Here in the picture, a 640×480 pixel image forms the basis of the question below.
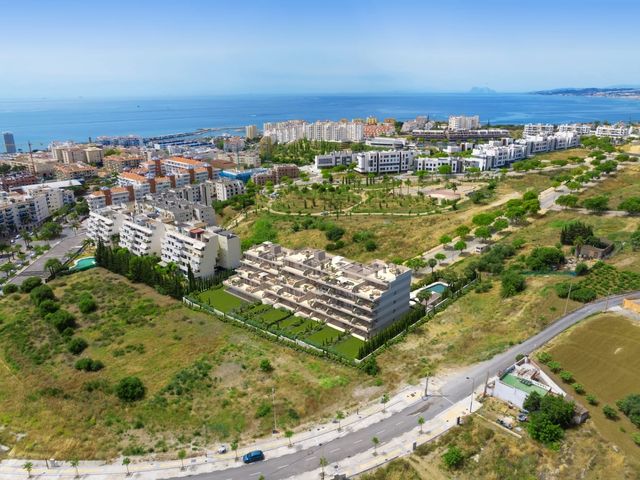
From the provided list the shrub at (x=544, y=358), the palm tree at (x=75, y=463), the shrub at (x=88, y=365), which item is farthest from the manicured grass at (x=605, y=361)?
the shrub at (x=88, y=365)

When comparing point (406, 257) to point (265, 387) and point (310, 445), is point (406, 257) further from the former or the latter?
point (310, 445)

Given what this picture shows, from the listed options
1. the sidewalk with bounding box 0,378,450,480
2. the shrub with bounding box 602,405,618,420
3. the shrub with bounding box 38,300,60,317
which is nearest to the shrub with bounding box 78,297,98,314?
the shrub with bounding box 38,300,60,317

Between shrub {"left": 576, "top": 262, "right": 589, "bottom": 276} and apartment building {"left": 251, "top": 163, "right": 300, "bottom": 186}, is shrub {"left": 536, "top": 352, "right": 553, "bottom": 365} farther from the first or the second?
apartment building {"left": 251, "top": 163, "right": 300, "bottom": 186}

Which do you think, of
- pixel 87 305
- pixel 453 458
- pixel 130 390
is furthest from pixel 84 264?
pixel 453 458

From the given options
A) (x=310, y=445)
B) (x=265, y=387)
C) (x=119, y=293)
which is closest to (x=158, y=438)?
(x=265, y=387)

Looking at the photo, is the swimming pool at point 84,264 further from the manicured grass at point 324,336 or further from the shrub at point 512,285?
the shrub at point 512,285

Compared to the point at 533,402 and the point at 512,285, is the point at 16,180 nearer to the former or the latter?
the point at 512,285

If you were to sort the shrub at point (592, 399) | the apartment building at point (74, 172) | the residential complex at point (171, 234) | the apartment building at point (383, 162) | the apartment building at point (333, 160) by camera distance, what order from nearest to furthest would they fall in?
the shrub at point (592, 399) → the residential complex at point (171, 234) → the apartment building at point (383, 162) → the apartment building at point (333, 160) → the apartment building at point (74, 172)
